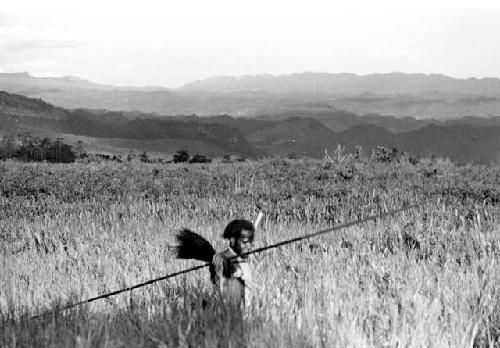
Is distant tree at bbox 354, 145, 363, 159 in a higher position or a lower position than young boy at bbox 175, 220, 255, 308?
lower

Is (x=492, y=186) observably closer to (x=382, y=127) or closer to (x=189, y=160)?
(x=189, y=160)

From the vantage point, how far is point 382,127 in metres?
114

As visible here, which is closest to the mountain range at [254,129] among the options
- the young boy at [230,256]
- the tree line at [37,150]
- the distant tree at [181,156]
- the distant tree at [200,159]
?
the tree line at [37,150]

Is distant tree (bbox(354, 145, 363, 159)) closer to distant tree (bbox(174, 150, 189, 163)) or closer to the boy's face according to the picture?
distant tree (bbox(174, 150, 189, 163))

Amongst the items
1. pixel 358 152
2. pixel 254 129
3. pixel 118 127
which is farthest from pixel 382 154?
pixel 254 129

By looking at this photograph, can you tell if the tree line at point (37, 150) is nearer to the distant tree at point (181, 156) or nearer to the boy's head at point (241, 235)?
the distant tree at point (181, 156)

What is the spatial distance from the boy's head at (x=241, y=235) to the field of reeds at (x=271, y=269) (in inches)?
12.6

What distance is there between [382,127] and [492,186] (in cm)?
10223

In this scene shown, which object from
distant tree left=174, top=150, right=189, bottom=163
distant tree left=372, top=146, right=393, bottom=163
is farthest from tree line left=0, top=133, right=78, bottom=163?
distant tree left=372, top=146, right=393, bottom=163

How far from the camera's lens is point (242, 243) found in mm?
2695

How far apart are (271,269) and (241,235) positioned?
2.66 metres

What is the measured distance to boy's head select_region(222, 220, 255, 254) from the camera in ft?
8.79

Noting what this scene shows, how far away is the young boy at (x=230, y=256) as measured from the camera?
106 inches

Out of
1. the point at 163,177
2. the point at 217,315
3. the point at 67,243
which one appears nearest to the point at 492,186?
the point at 163,177
